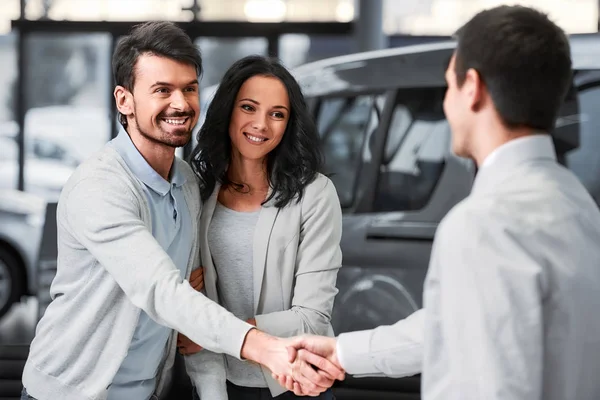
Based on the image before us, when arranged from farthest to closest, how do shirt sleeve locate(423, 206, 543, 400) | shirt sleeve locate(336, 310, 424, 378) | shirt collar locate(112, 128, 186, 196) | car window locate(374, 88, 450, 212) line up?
car window locate(374, 88, 450, 212)
shirt collar locate(112, 128, 186, 196)
shirt sleeve locate(336, 310, 424, 378)
shirt sleeve locate(423, 206, 543, 400)

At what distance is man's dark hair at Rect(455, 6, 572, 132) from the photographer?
3.71 ft

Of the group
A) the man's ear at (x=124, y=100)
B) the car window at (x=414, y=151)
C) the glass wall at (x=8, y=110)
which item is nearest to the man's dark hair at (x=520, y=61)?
the man's ear at (x=124, y=100)

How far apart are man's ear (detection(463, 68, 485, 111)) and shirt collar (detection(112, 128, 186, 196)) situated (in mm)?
737

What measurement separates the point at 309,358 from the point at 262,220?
0.96 ft

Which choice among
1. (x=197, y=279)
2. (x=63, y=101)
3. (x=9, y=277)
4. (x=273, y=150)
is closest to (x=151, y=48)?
(x=273, y=150)

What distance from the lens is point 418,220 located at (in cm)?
410

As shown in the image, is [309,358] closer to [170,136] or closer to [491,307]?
[170,136]

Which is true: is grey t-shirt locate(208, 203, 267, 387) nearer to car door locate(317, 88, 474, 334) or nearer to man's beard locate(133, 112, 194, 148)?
man's beard locate(133, 112, 194, 148)

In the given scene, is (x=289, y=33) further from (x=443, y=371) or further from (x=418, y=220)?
(x=443, y=371)

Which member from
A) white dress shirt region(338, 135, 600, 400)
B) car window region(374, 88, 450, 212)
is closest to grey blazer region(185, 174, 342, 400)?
white dress shirt region(338, 135, 600, 400)

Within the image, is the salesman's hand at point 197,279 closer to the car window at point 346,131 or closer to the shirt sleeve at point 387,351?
the shirt sleeve at point 387,351

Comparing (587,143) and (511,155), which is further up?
(511,155)

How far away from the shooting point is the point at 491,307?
3.45ft

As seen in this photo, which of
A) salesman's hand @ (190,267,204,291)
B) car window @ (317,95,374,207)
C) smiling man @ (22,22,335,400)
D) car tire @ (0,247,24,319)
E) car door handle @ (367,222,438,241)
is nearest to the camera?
smiling man @ (22,22,335,400)
